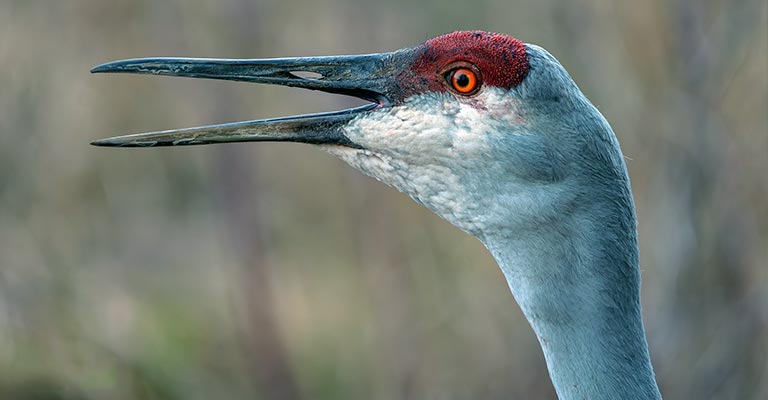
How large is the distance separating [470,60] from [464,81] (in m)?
0.07

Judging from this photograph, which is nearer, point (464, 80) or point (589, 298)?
point (589, 298)

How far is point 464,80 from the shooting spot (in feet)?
9.88

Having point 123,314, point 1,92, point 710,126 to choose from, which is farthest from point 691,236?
point 1,92

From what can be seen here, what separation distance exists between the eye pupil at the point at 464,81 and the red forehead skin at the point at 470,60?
0.09 ft

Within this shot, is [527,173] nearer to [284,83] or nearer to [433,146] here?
[433,146]

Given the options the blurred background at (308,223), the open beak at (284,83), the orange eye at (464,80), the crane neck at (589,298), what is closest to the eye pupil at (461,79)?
the orange eye at (464,80)

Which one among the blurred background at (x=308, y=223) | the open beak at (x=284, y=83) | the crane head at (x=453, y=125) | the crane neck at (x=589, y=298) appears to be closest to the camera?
the crane neck at (x=589, y=298)

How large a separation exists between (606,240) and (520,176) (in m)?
0.32

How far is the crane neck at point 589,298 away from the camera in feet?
9.32

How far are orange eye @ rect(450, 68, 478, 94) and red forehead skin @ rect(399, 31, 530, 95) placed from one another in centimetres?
3

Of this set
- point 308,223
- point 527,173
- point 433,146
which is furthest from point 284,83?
point 308,223

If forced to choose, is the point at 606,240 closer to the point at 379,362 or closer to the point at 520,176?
the point at 520,176

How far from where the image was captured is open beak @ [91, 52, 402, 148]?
3086mm

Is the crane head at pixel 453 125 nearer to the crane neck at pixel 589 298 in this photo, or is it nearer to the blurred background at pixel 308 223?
the crane neck at pixel 589 298
